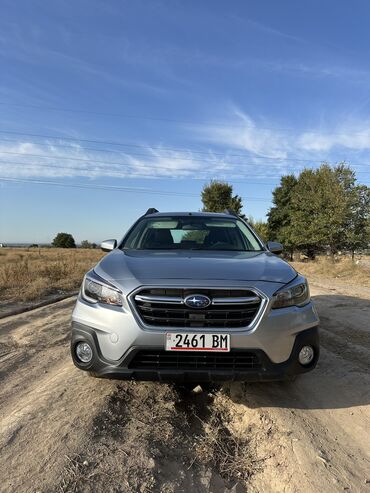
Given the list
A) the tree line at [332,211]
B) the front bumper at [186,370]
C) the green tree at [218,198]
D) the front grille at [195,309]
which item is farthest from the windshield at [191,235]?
the green tree at [218,198]

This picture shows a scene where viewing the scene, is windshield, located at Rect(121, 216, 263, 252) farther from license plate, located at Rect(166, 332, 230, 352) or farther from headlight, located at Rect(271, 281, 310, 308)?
license plate, located at Rect(166, 332, 230, 352)

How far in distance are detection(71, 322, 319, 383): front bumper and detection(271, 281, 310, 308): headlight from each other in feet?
0.78

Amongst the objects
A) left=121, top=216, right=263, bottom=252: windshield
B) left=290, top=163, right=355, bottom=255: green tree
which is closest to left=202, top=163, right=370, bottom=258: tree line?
left=290, top=163, right=355, bottom=255: green tree

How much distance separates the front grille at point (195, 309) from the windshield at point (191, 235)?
140 cm

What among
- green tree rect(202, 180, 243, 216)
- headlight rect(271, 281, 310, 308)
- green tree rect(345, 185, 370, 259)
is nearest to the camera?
headlight rect(271, 281, 310, 308)

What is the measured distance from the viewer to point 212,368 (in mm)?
3043

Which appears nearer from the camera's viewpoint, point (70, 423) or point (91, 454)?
point (91, 454)

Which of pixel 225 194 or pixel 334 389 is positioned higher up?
pixel 334 389

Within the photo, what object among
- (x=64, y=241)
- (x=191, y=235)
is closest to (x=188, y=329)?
(x=191, y=235)

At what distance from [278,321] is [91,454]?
1.51m

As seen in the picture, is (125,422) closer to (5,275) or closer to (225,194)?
(5,275)

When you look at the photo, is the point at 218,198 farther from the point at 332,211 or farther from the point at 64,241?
the point at 64,241

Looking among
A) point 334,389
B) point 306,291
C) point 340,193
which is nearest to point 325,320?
point 334,389

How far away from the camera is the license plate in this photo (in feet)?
9.86
